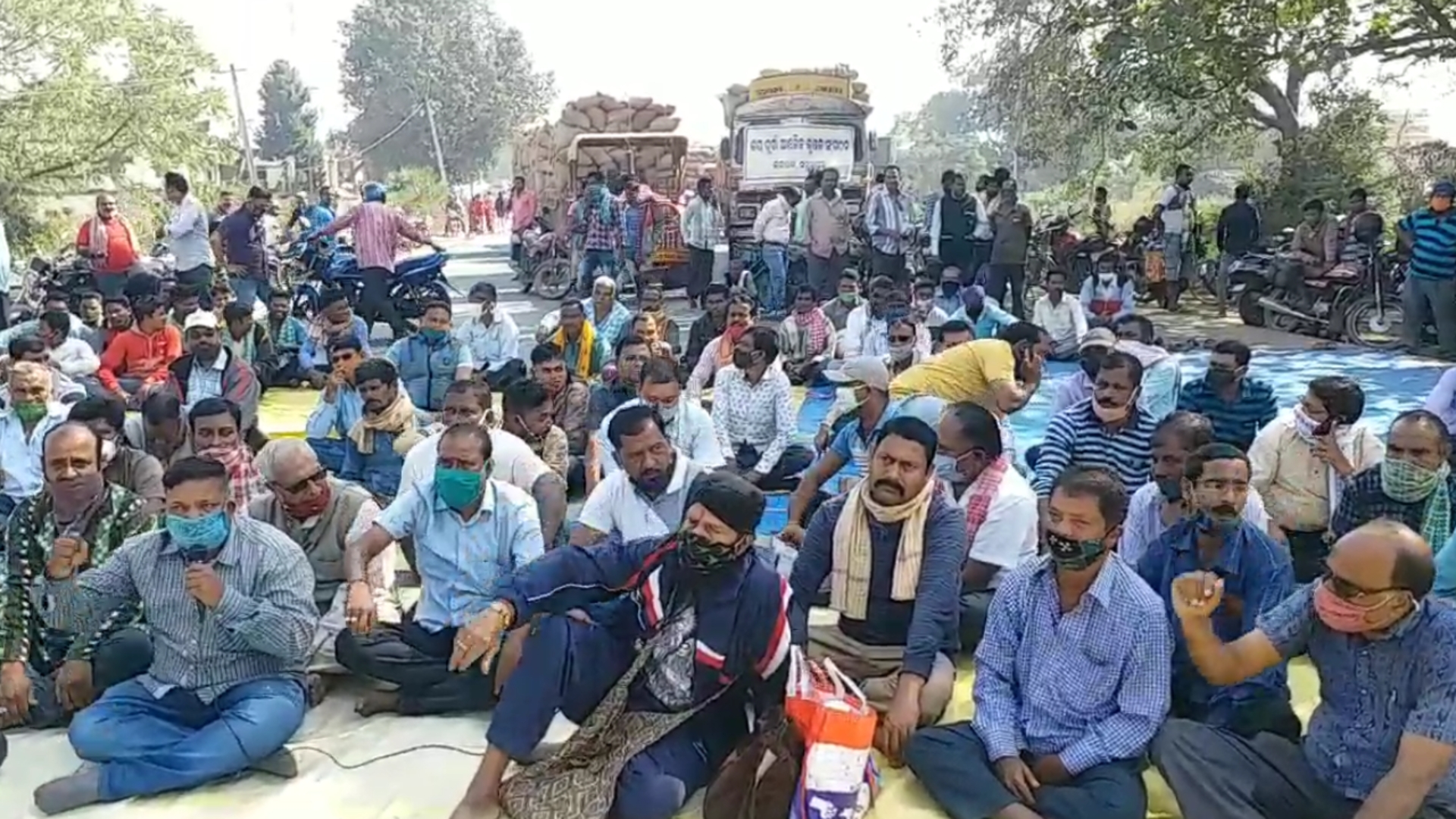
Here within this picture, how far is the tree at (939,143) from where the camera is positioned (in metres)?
48.6

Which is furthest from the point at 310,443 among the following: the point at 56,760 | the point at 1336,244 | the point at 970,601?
the point at 1336,244

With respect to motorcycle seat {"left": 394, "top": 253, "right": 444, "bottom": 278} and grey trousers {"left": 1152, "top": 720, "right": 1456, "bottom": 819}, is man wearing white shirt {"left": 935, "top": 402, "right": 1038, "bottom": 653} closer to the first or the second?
grey trousers {"left": 1152, "top": 720, "right": 1456, "bottom": 819}

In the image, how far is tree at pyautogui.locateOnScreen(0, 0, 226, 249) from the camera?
17672 millimetres

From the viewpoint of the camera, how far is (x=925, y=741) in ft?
11.2

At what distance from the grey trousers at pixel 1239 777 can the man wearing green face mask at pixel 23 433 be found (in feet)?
14.5

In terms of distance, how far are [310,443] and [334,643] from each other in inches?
89.1

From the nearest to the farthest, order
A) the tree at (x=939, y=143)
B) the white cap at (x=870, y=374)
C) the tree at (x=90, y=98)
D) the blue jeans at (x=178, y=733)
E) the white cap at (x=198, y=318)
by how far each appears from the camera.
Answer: the blue jeans at (x=178, y=733)
the white cap at (x=870, y=374)
the white cap at (x=198, y=318)
the tree at (x=90, y=98)
the tree at (x=939, y=143)

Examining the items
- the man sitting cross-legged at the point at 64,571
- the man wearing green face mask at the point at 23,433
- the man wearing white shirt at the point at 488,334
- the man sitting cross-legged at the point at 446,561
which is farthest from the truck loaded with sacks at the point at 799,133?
the man sitting cross-legged at the point at 64,571

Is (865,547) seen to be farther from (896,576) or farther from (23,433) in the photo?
(23,433)

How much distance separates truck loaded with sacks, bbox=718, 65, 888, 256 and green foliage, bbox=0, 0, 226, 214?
7.87 meters

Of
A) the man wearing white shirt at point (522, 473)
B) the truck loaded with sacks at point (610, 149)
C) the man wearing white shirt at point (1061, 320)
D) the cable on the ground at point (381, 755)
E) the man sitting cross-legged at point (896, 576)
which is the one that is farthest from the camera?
the truck loaded with sacks at point (610, 149)

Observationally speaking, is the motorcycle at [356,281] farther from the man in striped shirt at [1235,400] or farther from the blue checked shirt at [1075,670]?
the blue checked shirt at [1075,670]

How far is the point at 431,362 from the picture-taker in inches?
306

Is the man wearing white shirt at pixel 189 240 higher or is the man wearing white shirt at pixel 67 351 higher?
the man wearing white shirt at pixel 189 240
